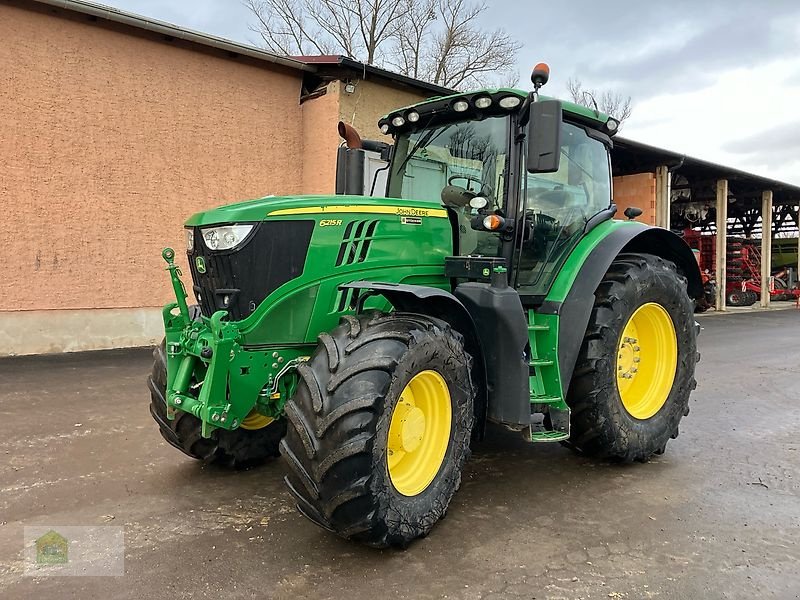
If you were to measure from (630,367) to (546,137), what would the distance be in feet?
6.15

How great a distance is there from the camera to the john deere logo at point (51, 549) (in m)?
2.76

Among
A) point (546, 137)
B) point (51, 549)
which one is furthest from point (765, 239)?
point (51, 549)

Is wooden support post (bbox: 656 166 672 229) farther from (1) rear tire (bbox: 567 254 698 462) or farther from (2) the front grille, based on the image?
(2) the front grille

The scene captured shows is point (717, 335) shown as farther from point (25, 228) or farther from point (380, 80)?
point (25, 228)

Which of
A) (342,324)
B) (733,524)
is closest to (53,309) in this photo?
(342,324)

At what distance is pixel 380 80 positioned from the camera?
34.3 ft

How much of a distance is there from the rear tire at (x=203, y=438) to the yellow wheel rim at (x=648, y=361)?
2.39 m

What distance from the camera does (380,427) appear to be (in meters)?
2.65

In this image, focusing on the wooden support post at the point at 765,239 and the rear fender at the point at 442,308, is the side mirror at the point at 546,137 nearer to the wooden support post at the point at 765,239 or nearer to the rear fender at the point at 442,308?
the rear fender at the point at 442,308

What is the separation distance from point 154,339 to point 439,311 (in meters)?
7.12

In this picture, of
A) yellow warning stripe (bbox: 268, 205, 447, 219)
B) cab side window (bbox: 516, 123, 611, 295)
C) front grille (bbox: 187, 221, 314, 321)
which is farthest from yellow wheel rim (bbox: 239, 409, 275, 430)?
cab side window (bbox: 516, 123, 611, 295)

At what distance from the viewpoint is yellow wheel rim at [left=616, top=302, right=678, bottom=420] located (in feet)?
14.0

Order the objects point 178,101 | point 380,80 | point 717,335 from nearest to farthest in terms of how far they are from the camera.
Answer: point 178,101
point 380,80
point 717,335

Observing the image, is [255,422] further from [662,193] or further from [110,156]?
[662,193]
